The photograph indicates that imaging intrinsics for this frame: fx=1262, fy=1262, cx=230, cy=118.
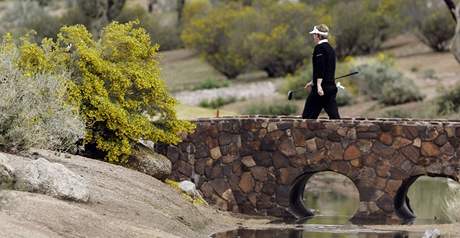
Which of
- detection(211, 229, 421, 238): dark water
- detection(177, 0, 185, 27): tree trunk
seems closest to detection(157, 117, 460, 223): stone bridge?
detection(211, 229, 421, 238): dark water

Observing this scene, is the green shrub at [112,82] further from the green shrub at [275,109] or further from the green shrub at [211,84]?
the green shrub at [211,84]

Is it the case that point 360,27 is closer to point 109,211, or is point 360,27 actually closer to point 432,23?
point 432,23

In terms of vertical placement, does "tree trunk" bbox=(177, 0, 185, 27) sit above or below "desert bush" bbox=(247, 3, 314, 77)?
above

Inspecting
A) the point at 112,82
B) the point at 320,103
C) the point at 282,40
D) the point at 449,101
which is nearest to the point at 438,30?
the point at 282,40

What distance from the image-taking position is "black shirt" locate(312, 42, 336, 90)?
65.5ft

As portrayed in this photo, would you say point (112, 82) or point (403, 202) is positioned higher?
point (112, 82)

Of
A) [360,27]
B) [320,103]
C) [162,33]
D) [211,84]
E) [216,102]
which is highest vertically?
[162,33]

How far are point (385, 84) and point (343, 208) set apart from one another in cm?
1520

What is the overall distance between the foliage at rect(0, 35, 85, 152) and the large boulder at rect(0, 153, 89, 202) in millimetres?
1107

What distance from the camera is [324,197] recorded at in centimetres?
2741

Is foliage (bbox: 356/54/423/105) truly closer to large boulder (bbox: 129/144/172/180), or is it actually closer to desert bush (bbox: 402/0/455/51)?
desert bush (bbox: 402/0/455/51)

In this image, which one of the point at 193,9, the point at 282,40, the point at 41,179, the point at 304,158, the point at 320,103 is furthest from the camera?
the point at 193,9

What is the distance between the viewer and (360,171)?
821 inches

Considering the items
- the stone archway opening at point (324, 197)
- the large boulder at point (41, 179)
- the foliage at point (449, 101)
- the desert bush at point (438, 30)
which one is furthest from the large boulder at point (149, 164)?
the desert bush at point (438, 30)
